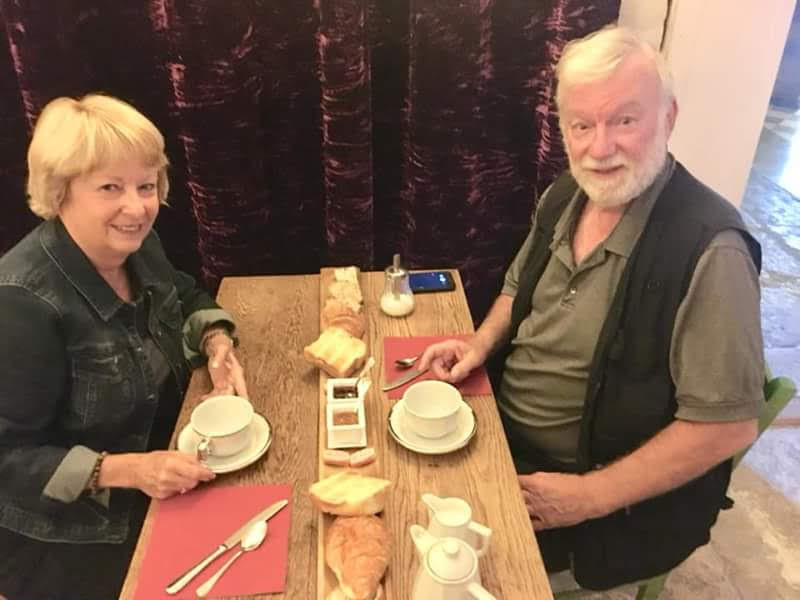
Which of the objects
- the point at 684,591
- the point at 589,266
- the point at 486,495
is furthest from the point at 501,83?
the point at 684,591

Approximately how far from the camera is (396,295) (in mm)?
1652

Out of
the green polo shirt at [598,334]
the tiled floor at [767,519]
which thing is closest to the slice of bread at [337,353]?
the green polo shirt at [598,334]

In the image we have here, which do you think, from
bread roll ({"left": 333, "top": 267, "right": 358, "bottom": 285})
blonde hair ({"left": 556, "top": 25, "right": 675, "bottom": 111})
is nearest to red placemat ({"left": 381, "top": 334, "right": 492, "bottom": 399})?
bread roll ({"left": 333, "top": 267, "right": 358, "bottom": 285})

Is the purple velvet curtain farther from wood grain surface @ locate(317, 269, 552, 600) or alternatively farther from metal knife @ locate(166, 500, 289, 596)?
metal knife @ locate(166, 500, 289, 596)

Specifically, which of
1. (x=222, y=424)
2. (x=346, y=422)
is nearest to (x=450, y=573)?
(x=346, y=422)

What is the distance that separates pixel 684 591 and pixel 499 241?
3.57 ft

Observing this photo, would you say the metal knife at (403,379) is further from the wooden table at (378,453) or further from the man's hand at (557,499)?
the man's hand at (557,499)

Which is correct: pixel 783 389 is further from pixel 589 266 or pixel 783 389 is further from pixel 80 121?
pixel 80 121

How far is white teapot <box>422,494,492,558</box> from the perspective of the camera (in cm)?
98

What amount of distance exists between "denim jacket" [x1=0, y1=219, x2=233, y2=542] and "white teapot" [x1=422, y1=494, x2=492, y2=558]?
1.97ft

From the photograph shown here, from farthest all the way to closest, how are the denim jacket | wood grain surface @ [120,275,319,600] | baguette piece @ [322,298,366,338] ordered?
baguette piece @ [322,298,366,338], the denim jacket, wood grain surface @ [120,275,319,600]

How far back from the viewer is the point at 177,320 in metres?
1.60

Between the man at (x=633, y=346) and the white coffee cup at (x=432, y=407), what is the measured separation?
0.12 m

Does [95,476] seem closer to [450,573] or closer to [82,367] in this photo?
[82,367]
